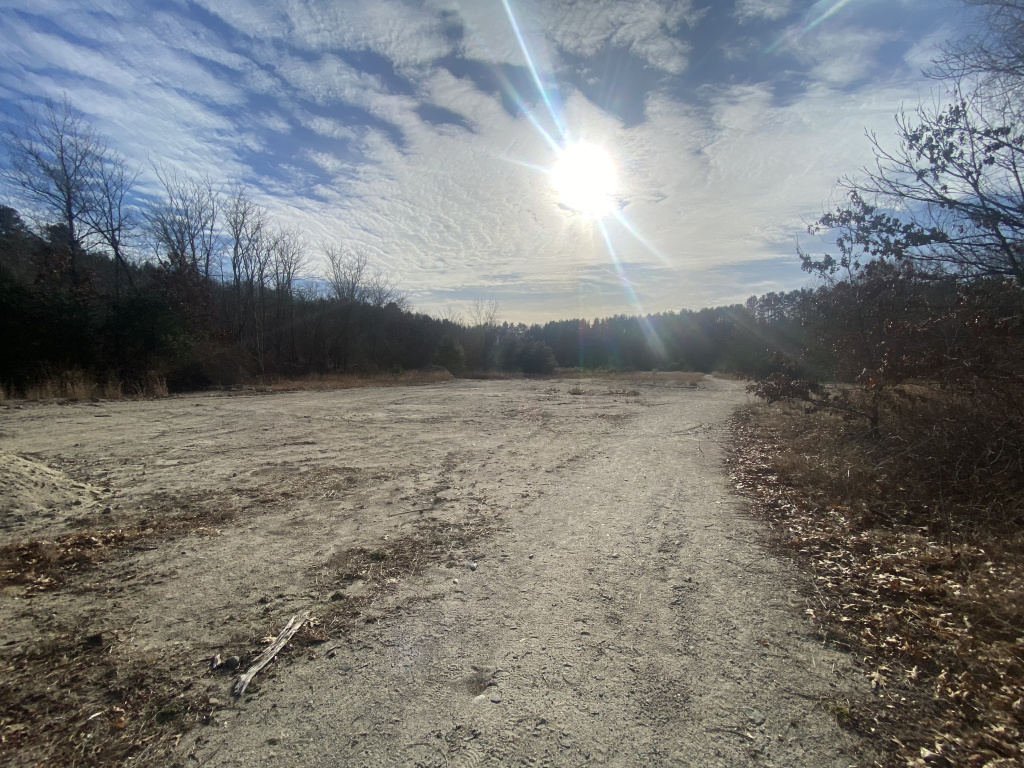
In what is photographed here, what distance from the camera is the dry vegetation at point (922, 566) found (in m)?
2.50

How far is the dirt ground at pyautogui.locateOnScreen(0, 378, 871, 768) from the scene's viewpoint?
7.91 ft

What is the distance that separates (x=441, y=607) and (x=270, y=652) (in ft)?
3.84

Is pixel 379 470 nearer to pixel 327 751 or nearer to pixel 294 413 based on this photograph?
pixel 327 751

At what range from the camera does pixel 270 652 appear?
9.93ft

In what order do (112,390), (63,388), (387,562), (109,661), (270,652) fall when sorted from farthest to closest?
(112,390)
(63,388)
(387,562)
(270,652)
(109,661)

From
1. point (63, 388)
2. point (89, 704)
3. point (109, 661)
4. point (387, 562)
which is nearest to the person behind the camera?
point (89, 704)

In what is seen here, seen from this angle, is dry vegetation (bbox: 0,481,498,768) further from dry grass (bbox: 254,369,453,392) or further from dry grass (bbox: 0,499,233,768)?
dry grass (bbox: 254,369,453,392)

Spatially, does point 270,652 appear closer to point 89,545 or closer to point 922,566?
point 89,545

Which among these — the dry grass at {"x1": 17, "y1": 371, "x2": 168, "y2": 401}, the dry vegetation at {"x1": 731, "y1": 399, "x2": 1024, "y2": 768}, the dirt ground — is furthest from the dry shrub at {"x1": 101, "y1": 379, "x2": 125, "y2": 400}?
the dry vegetation at {"x1": 731, "y1": 399, "x2": 1024, "y2": 768}

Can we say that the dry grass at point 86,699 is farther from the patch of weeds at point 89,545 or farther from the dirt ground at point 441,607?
the patch of weeds at point 89,545

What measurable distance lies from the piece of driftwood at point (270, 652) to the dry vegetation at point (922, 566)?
3.26 metres

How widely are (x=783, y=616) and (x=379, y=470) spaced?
19.5 ft

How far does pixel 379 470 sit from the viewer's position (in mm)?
7758

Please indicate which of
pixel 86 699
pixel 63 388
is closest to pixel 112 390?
pixel 63 388
